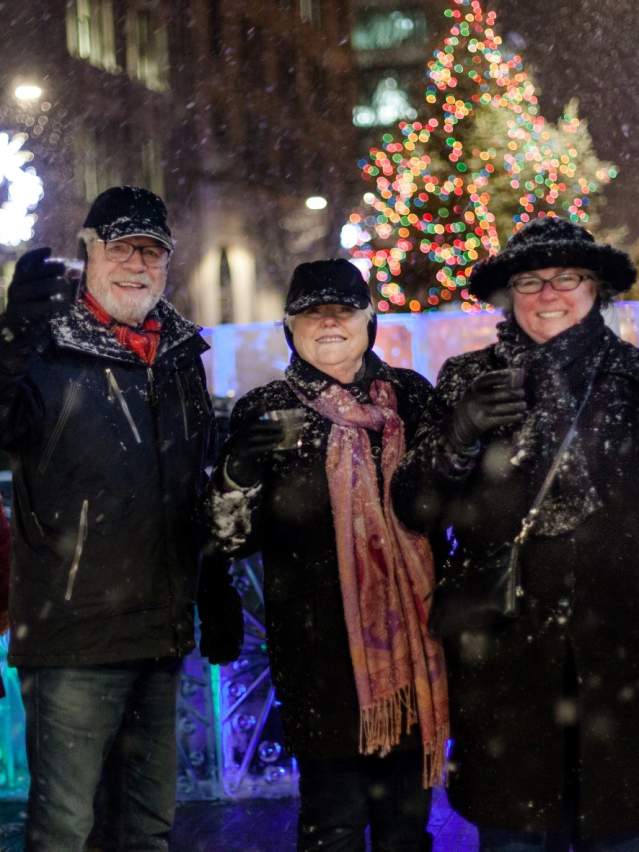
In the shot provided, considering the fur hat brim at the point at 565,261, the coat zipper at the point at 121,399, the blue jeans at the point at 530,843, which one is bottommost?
the blue jeans at the point at 530,843

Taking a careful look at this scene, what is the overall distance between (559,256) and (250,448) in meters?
0.98

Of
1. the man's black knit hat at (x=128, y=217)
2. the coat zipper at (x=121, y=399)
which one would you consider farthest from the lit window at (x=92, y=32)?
the coat zipper at (x=121, y=399)

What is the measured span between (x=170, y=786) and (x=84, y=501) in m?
0.93

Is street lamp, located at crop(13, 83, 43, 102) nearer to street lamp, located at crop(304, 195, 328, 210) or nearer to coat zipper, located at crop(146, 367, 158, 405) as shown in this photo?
street lamp, located at crop(304, 195, 328, 210)

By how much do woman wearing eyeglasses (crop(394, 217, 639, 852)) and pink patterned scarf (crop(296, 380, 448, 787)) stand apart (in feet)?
0.44

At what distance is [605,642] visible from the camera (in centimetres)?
283

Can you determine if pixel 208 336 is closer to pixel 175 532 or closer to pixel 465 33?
pixel 175 532

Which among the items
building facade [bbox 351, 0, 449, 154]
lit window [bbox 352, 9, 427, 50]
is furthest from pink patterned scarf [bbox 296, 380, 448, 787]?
lit window [bbox 352, 9, 427, 50]

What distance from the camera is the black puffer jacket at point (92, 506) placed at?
3.06 m

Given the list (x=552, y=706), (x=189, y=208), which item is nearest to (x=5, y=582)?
(x=552, y=706)

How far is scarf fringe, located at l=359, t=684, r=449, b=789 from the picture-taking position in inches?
121

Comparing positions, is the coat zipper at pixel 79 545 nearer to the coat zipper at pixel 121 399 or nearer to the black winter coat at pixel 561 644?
the coat zipper at pixel 121 399

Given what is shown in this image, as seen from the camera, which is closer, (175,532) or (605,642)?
(605,642)

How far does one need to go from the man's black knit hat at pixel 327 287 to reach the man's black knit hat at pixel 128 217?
1.46ft
